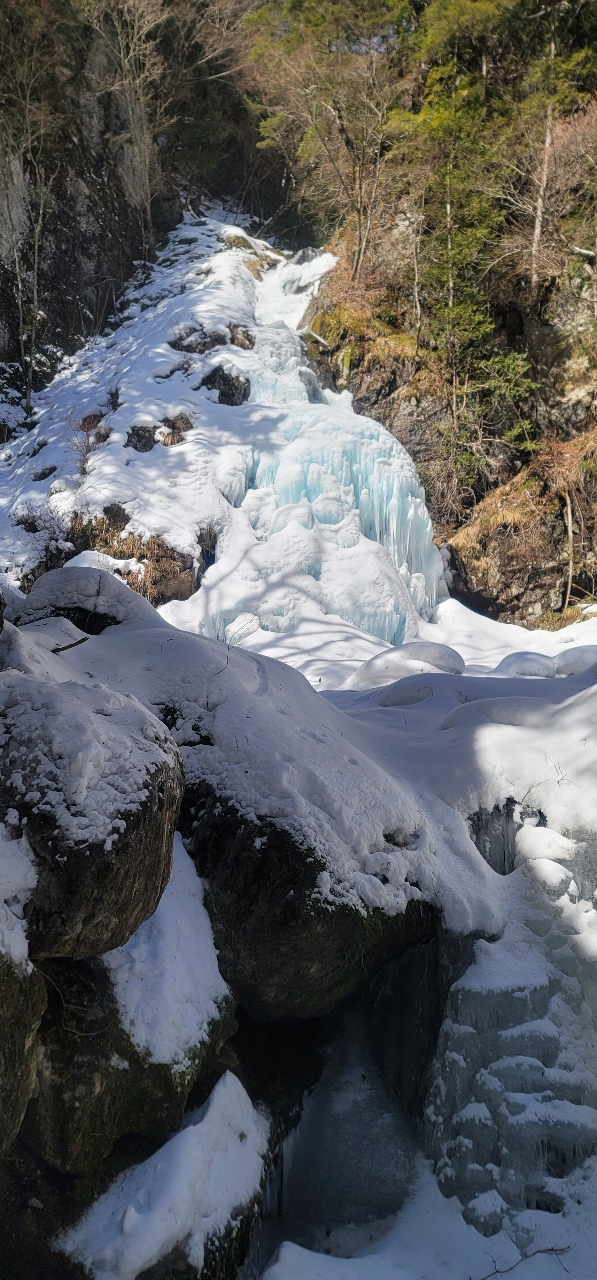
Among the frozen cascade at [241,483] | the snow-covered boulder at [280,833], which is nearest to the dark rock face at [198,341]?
the frozen cascade at [241,483]

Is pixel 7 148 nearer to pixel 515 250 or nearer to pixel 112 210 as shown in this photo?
pixel 112 210

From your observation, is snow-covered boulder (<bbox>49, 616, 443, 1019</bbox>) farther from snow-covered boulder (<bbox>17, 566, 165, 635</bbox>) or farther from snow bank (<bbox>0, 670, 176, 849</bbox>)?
snow-covered boulder (<bbox>17, 566, 165, 635</bbox>)

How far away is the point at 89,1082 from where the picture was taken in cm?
225

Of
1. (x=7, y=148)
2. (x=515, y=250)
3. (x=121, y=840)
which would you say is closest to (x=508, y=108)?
(x=515, y=250)

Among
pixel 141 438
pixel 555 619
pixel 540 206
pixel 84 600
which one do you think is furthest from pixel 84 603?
pixel 540 206

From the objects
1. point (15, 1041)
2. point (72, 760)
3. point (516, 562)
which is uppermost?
point (72, 760)

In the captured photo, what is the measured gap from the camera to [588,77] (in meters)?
12.7

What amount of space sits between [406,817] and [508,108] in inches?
549

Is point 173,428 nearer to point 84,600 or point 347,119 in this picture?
point 84,600

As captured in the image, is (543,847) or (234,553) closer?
(543,847)

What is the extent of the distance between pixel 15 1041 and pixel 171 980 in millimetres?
656

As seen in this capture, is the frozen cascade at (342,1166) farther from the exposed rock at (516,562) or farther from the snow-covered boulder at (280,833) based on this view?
the exposed rock at (516,562)

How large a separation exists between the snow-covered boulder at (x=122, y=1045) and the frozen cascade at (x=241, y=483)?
5959 millimetres

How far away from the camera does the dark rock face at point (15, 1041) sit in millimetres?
1889
